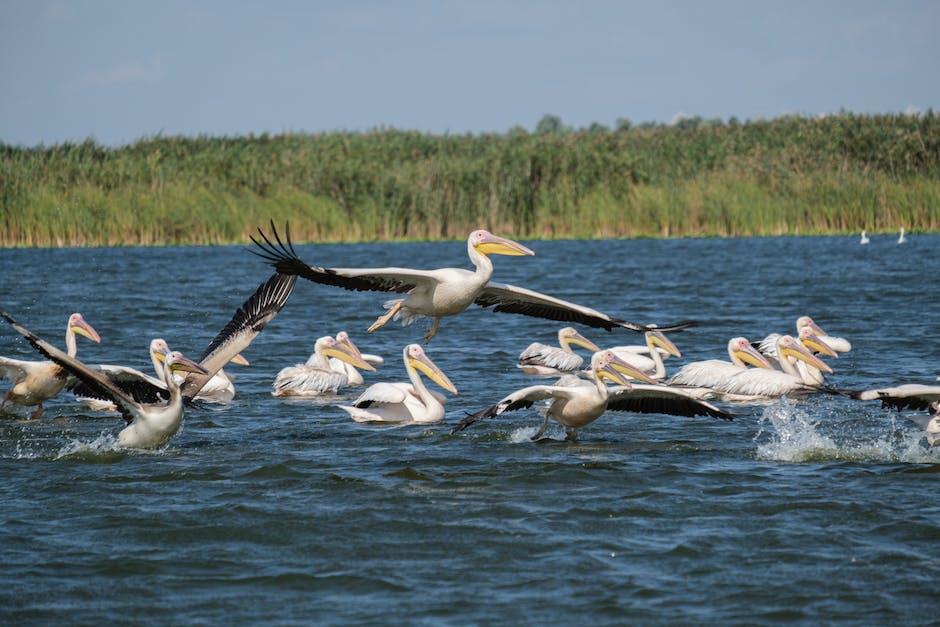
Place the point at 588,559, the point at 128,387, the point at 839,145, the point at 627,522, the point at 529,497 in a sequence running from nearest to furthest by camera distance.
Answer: the point at 588,559, the point at 627,522, the point at 529,497, the point at 128,387, the point at 839,145

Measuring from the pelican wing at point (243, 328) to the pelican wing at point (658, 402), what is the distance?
7.22ft

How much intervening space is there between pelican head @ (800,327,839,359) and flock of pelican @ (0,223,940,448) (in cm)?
2

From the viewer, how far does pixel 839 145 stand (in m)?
29.0

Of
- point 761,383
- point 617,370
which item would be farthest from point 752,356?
point 617,370

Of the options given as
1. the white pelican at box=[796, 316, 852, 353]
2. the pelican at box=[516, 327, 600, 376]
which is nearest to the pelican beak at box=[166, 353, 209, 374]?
the pelican at box=[516, 327, 600, 376]

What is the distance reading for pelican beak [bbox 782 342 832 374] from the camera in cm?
1029

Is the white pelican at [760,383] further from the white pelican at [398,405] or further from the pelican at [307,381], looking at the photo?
the pelican at [307,381]

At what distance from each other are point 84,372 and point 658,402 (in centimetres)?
358

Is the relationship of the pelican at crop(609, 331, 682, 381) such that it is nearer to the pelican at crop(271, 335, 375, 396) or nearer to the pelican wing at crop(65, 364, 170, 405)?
the pelican at crop(271, 335, 375, 396)

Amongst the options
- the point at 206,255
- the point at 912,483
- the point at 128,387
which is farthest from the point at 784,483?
the point at 206,255

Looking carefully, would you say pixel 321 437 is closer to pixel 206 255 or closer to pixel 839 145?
pixel 206 255

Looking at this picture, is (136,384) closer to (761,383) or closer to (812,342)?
(761,383)

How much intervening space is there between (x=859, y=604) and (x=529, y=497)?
6.87ft

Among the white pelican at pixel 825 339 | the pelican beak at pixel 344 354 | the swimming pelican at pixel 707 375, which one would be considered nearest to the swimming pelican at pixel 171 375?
the pelican beak at pixel 344 354
